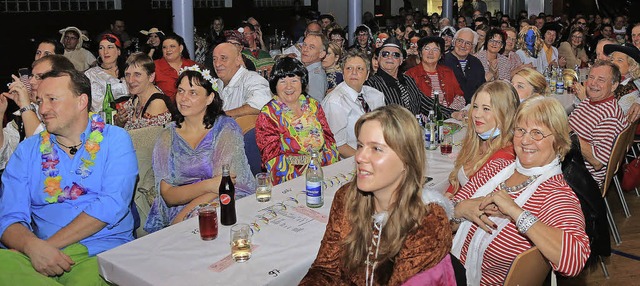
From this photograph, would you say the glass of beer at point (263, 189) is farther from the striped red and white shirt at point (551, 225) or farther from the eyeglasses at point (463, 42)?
the eyeglasses at point (463, 42)

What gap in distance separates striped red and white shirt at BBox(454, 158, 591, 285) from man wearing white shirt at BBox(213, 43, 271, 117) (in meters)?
2.73

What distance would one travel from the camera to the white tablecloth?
2.07 metres

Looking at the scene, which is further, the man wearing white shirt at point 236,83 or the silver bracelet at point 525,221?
the man wearing white shirt at point 236,83

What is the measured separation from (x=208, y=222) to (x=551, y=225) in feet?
4.23

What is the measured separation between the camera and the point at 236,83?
17.1 feet

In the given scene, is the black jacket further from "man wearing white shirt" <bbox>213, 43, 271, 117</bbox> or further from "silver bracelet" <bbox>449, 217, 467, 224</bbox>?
"man wearing white shirt" <bbox>213, 43, 271, 117</bbox>

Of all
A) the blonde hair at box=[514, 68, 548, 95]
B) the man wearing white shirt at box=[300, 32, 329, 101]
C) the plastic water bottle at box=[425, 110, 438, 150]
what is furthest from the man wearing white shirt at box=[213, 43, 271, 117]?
the blonde hair at box=[514, 68, 548, 95]

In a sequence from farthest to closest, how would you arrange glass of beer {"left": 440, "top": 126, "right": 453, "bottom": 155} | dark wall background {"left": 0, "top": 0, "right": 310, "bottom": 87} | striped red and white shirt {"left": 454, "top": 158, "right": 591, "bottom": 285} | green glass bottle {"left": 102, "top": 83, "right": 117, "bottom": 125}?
dark wall background {"left": 0, "top": 0, "right": 310, "bottom": 87}
green glass bottle {"left": 102, "top": 83, "right": 117, "bottom": 125}
glass of beer {"left": 440, "top": 126, "right": 453, "bottom": 155}
striped red and white shirt {"left": 454, "top": 158, "right": 591, "bottom": 285}

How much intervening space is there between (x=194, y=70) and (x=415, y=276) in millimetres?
1945

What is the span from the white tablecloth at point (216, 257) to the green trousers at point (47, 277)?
29 cm

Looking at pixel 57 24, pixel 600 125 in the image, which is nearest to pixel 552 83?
pixel 600 125

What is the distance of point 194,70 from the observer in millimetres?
3336

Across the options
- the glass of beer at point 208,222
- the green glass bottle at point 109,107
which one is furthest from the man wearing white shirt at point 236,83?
the glass of beer at point 208,222

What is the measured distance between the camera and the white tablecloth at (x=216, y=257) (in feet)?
6.79
